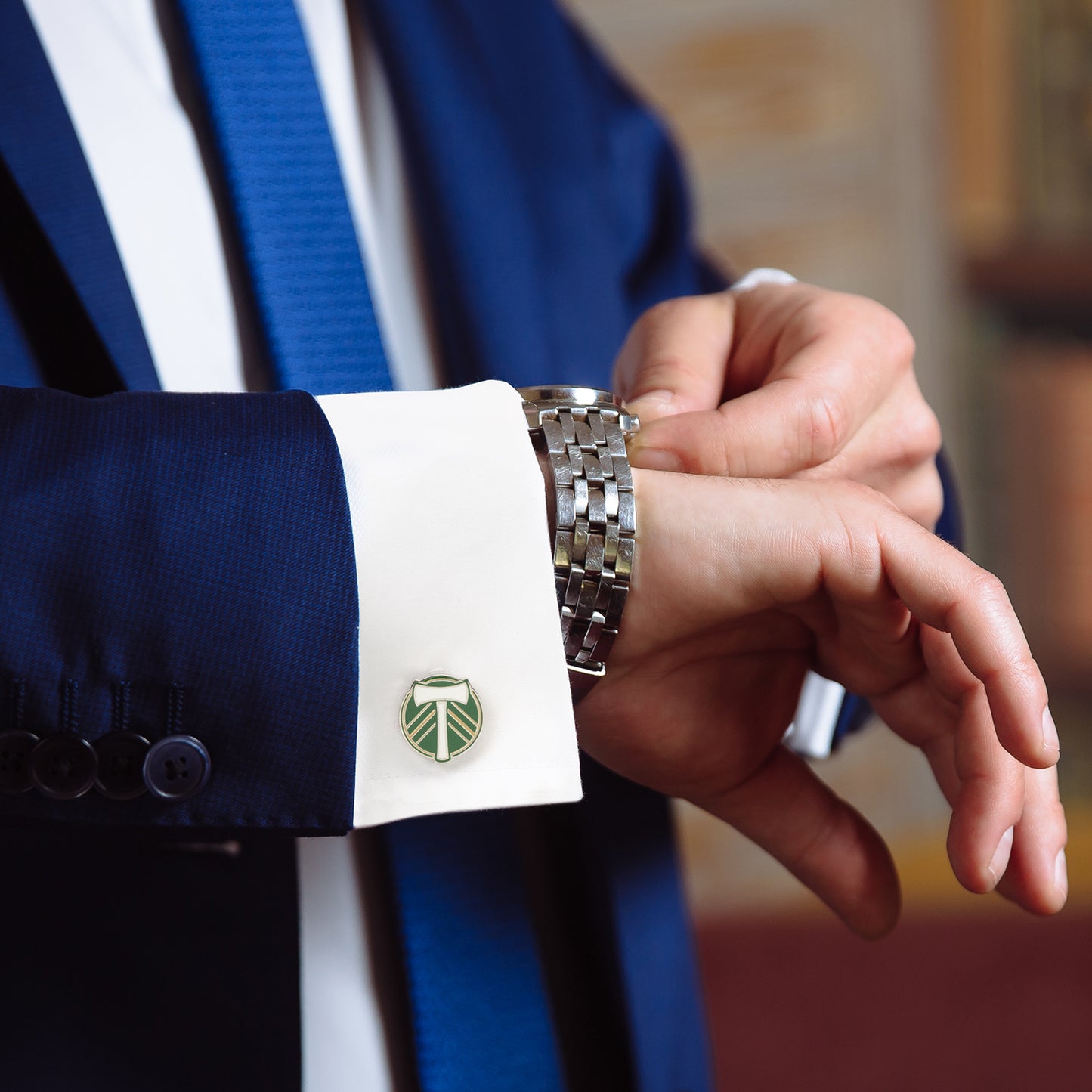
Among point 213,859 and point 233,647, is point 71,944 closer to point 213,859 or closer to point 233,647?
point 213,859

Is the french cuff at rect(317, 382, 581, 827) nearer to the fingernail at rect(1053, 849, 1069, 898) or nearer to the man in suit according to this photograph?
the man in suit

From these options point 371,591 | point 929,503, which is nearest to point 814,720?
point 929,503

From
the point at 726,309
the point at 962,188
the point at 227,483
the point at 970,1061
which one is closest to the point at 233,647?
the point at 227,483

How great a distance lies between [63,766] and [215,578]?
9cm

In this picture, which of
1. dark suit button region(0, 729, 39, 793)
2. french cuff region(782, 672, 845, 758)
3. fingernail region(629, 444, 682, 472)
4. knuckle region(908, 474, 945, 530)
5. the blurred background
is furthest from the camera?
the blurred background

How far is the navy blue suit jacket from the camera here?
423 millimetres

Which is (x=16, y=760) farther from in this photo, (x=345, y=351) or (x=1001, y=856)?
(x=1001, y=856)

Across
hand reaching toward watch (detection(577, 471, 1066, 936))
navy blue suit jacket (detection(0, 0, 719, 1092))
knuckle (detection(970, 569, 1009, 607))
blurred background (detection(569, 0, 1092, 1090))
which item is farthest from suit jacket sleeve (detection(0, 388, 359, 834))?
blurred background (detection(569, 0, 1092, 1090))

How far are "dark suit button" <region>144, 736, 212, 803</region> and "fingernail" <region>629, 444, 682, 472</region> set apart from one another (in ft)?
0.75

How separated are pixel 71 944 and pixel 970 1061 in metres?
1.43

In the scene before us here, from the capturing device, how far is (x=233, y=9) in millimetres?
625

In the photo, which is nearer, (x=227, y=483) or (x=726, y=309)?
(x=227, y=483)

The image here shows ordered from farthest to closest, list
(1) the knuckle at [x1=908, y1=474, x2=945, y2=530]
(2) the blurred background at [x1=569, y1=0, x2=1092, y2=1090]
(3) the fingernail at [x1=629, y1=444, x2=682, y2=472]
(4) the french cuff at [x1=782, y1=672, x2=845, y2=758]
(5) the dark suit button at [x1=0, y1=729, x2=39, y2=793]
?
(2) the blurred background at [x1=569, y1=0, x2=1092, y2=1090]
(4) the french cuff at [x1=782, y1=672, x2=845, y2=758]
(1) the knuckle at [x1=908, y1=474, x2=945, y2=530]
(3) the fingernail at [x1=629, y1=444, x2=682, y2=472]
(5) the dark suit button at [x1=0, y1=729, x2=39, y2=793]

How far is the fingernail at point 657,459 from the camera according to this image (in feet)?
1.69
